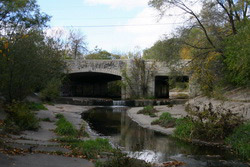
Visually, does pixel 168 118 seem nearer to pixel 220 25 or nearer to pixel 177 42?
pixel 177 42

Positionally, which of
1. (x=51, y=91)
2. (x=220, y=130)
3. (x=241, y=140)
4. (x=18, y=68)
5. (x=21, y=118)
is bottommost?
(x=241, y=140)

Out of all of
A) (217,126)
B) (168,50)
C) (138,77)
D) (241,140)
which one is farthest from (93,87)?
(241,140)

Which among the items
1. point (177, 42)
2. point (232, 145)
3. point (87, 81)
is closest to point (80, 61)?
point (87, 81)

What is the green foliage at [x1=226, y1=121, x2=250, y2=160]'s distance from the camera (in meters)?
10.2

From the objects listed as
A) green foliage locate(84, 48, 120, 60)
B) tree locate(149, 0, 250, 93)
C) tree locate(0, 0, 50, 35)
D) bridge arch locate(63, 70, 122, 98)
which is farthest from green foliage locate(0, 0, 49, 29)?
green foliage locate(84, 48, 120, 60)

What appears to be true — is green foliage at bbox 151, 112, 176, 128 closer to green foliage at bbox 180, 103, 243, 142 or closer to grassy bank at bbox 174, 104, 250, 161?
grassy bank at bbox 174, 104, 250, 161

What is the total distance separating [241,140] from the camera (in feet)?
36.6

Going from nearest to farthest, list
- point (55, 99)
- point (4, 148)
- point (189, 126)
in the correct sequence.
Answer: point (4, 148) → point (189, 126) → point (55, 99)

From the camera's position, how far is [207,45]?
864 inches

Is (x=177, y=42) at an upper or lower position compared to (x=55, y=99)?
upper

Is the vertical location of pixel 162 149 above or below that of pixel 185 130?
below

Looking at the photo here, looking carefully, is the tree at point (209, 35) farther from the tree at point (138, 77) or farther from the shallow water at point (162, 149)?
the tree at point (138, 77)

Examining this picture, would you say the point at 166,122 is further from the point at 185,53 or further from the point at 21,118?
the point at 185,53

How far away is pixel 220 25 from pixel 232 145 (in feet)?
39.5
